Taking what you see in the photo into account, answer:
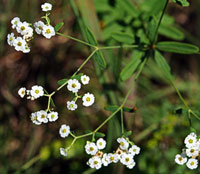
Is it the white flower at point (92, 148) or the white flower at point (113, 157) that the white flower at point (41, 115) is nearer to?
the white flower at point (92, 148)

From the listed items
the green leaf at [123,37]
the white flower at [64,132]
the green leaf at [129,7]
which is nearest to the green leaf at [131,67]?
the green leaf at [123,37]

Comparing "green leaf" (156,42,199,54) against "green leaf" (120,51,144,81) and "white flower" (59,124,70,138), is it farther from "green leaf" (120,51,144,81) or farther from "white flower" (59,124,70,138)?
"white flower" (59,124,70,138)

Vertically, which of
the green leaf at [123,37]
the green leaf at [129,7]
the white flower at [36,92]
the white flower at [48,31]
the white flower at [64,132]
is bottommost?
the white flower at [64,132]

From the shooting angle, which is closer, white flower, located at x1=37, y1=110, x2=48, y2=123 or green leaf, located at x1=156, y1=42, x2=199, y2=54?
white flower, located at x1=37, y1=110, x2=48, y2=123

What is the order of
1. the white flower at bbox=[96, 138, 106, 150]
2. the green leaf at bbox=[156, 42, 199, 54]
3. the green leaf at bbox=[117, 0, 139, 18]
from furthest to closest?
the green leaf at bbox=[117, 0, 139, 18] → the green leaf at bbox=[156, 42, 199, 54] → the white flower at bbox=[96, 138, 106, 150]

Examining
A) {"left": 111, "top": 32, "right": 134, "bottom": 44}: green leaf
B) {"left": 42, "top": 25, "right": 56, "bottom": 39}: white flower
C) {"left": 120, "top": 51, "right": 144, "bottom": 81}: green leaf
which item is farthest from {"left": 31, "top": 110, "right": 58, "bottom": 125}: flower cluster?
{"left": 111, "top": 32, "right": 134, "bottom": 44}: green leaf

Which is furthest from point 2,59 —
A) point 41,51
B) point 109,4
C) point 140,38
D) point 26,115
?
point 140,38

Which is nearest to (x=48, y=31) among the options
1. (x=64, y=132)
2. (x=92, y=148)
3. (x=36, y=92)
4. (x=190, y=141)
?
(x=36, y=92)
